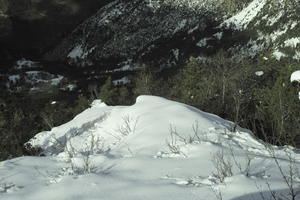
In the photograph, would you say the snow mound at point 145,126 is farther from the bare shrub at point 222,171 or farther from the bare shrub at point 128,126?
the bare shrub at point 222,171

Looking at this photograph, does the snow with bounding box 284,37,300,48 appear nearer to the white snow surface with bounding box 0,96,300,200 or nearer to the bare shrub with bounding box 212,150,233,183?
the white snow surface with bounding box 0,96,300,200

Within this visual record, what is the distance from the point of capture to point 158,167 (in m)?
6.20

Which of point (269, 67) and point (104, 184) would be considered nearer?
point (104, 184)

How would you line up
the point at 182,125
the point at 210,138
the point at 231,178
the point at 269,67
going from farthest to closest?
the point at 269,67
the point at 182,125
the point at 210,138
the point at 231,178

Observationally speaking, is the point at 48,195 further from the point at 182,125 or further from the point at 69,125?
the point at 69,125

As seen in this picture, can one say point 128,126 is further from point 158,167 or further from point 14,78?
point 14,78

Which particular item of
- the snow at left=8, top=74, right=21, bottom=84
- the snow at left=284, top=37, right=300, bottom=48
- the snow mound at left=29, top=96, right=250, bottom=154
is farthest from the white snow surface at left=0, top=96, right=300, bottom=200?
the snow at left=8, top=74, right=21, bottom=84

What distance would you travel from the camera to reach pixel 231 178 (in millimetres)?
5371

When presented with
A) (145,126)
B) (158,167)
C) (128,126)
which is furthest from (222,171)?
(128,126)

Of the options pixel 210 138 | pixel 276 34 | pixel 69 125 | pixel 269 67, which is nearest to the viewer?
pixel 210 138

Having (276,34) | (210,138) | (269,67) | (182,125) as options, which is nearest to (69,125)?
(182,125)

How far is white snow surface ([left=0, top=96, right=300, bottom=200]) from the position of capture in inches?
206

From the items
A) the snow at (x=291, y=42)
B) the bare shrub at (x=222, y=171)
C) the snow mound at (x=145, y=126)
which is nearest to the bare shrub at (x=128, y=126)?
the snow mound at (x=145, y=126)

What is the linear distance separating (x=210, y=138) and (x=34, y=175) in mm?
2874
